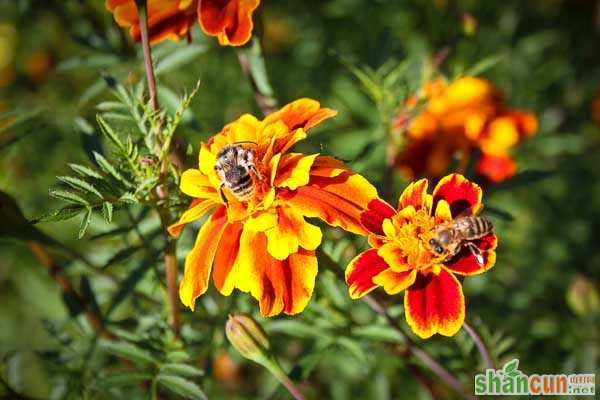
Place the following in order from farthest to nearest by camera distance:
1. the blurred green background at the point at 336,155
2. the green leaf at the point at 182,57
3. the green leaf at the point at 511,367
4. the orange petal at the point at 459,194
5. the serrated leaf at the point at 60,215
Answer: the green leaf at the point at 182,57, the blurred green background at the point at 336,155, the green leaf at the point at 511,367, the orange petal at the point at 459,194, the serrated leaf at the point at 60,215

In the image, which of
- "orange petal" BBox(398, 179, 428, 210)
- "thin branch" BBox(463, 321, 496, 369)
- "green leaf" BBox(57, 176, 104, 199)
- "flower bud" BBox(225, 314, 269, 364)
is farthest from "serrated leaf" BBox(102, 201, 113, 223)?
"thin branch" BBox(463, 321, 496, 369)

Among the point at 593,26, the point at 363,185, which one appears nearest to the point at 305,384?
the point at 363,185

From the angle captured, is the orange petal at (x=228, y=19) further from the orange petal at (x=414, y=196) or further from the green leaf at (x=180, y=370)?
the green leaf at (x=180, y=370)

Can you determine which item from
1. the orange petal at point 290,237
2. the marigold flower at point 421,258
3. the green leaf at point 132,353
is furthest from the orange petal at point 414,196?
the green leaf at point 132,353

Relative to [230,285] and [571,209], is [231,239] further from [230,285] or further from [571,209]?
[571,209]

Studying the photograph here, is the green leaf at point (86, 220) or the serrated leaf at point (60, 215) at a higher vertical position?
the serrated leaf at point (60, 215)

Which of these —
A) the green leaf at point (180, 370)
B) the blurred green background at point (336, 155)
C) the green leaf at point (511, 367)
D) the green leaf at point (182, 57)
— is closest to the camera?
the green leaf at point (180, 370)

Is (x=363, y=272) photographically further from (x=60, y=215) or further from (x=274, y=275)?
(x=60, y=215)
